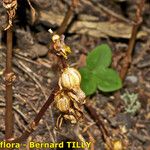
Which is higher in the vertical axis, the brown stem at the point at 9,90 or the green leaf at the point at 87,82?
the green leaf at the point at 87,82

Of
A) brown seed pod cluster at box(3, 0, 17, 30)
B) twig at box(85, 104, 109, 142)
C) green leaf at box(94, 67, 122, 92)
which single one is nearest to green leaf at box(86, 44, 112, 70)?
green leaf at box(94, 67, 122, 92)

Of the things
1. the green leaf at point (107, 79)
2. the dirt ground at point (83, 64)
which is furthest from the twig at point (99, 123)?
the green leaf at point (107, 79)

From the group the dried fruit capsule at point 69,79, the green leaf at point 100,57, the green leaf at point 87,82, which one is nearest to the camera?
the dried fruit capsule at point 69,79

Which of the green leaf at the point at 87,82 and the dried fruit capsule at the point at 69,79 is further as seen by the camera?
the green leaf at the point at 87,82

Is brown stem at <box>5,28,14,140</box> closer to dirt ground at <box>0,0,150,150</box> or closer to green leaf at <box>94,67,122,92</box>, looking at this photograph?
dirt ground at <box>0,0,150,150</box>

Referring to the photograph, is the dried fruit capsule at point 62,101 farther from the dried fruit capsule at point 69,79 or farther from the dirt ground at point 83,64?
the dirt ground at point 83,64

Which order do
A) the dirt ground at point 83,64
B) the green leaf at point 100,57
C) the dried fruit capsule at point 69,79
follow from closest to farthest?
1. the dried fruit capsule at point 69,79
2. the dirt ground at point 83,64
3. the green leaf at point 100,57

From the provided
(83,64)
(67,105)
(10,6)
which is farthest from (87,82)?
(10,6)
